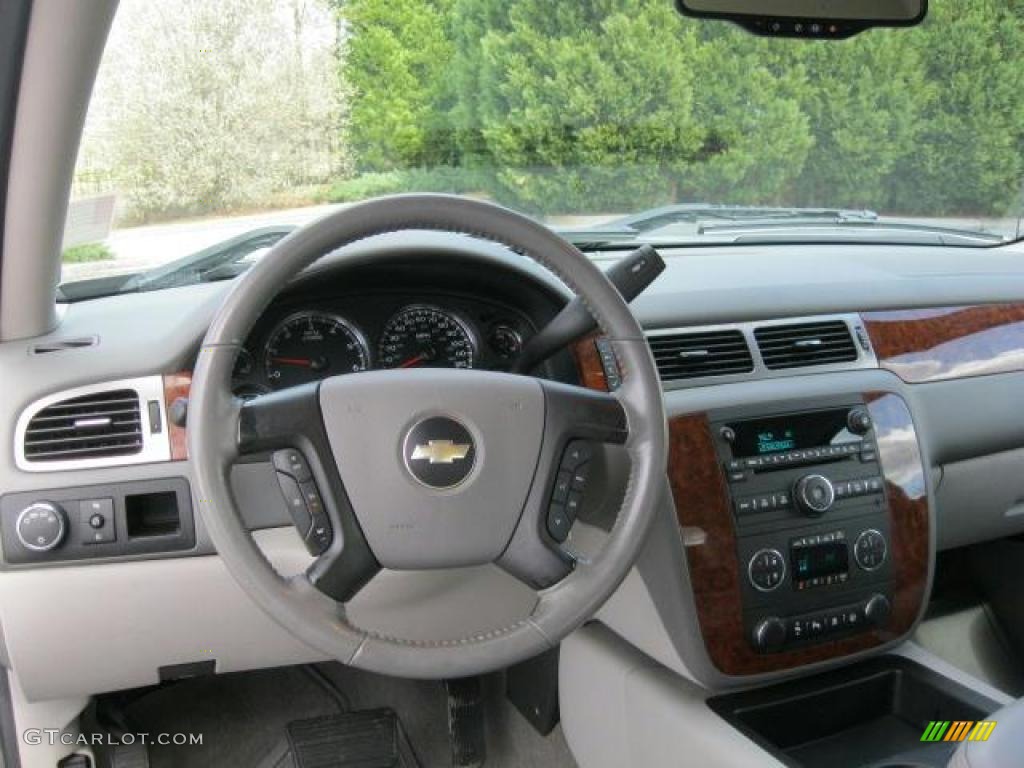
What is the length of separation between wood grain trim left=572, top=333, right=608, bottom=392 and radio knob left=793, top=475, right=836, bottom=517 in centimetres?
49

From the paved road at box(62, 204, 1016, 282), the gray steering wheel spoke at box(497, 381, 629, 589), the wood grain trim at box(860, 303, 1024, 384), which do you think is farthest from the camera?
the wood grain trim at box(860, 303, 1024, 384)

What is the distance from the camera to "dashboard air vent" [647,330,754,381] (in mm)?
2217

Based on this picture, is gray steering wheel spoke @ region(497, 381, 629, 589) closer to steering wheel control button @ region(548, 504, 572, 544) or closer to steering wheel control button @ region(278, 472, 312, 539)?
steering wheel control button @ region(548, 504, 572, 544)

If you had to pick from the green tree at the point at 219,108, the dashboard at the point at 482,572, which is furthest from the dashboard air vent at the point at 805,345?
the green tree at the point at 219,108

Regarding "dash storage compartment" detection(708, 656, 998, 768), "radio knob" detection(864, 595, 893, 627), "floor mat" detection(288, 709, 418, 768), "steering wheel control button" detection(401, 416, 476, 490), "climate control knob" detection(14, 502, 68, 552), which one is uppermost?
"steering wheel control button" detection(401, 416, 476, 490)

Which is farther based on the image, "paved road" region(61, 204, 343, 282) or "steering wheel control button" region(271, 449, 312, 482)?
"paved road" region(61, 204, 343, 282)

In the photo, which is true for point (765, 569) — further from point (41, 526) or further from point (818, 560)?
point (41, 526)

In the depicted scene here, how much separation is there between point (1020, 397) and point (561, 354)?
148 centimetres

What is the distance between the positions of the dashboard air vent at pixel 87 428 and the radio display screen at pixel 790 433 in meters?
1.19

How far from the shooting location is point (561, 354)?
2018mm

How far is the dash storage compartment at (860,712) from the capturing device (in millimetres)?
2123

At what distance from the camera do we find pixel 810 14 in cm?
187

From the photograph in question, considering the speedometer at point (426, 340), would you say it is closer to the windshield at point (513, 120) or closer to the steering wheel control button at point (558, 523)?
the windshield at point (513, 120)

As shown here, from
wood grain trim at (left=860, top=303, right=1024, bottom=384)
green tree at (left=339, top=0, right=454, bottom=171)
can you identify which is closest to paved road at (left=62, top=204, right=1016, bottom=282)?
green tree at (left=339, top=0, right=454, bottom=171)
